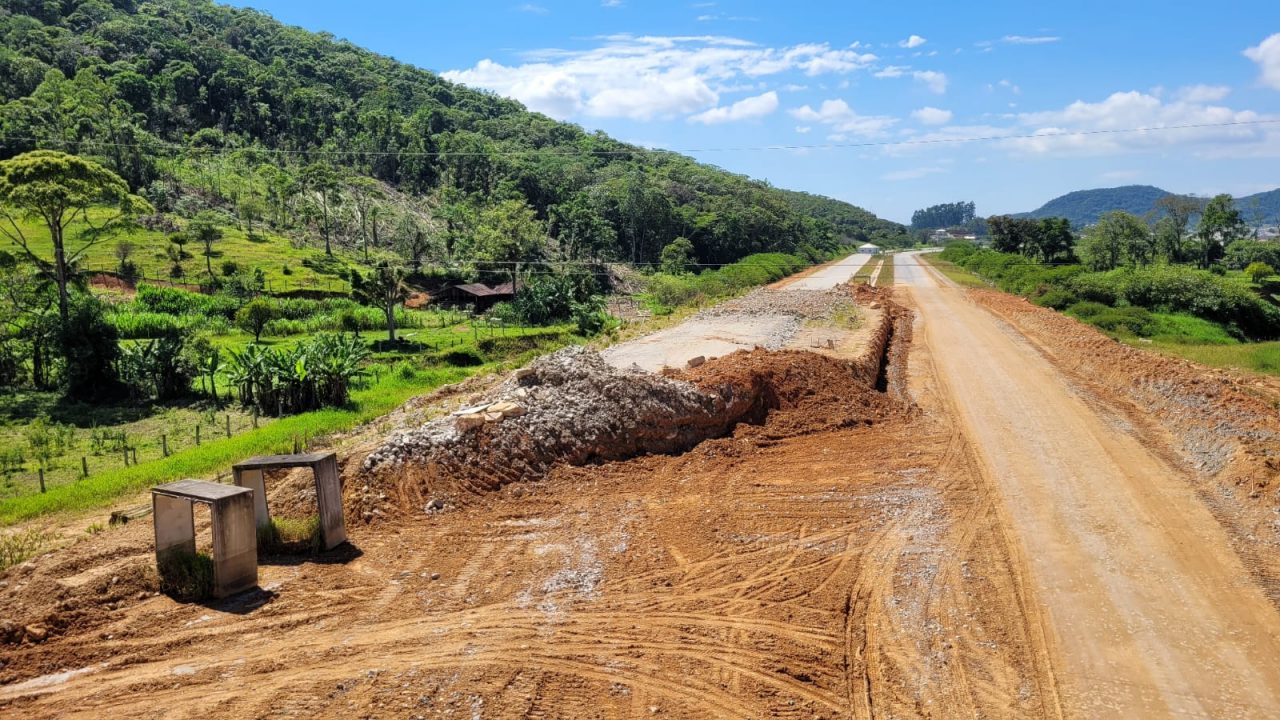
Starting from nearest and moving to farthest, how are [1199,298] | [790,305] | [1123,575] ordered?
[1123,575] → [1199,298] → [790,305]

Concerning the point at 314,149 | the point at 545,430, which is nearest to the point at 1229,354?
the point at 545,430

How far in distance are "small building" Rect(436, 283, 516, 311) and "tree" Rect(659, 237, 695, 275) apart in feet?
64.6

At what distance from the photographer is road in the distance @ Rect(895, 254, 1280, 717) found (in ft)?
28.3

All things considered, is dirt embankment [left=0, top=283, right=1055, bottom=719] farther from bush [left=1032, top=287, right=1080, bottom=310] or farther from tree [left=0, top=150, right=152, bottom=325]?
bush [left=1032, top=287, right=1080, bottom=310]

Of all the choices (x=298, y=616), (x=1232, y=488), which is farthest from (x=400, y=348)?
(x=1232, y=488)

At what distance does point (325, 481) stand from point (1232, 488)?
15.2 meters

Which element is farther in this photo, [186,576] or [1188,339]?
[1188,339]

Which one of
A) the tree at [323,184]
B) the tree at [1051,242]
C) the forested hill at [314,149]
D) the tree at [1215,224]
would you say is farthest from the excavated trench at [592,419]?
the tree at [1215,224]

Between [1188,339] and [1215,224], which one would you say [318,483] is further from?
[1215,224]

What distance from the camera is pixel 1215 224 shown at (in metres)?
76.9

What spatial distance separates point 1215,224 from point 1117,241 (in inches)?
425

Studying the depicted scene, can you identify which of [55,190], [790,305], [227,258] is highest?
[55,190]

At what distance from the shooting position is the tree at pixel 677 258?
228ft

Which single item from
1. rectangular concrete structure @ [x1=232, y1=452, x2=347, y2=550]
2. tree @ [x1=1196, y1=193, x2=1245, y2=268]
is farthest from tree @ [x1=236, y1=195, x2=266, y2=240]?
tree @ [x1=1196, y1=193, x2=1245, y2=268]
